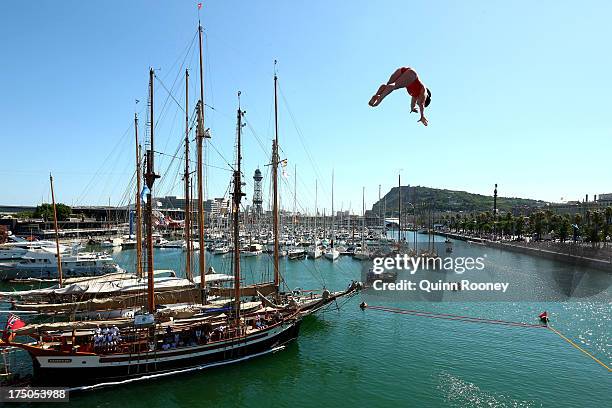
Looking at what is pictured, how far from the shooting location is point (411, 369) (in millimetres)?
24422

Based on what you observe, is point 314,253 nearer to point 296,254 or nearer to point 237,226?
point 296,254

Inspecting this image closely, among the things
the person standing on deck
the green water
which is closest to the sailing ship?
the green water

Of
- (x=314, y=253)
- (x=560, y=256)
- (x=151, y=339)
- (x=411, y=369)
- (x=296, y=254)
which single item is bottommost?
(x=411, y=369)

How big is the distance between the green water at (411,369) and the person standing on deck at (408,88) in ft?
48.3

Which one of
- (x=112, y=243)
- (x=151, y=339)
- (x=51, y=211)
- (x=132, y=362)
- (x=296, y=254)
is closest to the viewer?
(x=132, y=362)

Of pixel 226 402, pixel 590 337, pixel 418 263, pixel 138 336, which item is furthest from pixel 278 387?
pixel 418 263

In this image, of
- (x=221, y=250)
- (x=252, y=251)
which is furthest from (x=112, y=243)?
(x=252, y=251)

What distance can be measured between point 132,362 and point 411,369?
52.8ft

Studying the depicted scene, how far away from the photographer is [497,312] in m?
38.2

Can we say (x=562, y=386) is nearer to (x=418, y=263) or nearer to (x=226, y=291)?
(x=226, y=291)

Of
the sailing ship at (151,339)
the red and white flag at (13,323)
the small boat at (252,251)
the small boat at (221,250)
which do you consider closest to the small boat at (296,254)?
the small boat at (252,251)

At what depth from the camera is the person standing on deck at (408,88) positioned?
13625 millimetres

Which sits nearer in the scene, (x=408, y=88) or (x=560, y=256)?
(x=408, y=88)

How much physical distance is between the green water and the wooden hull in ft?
1.93
